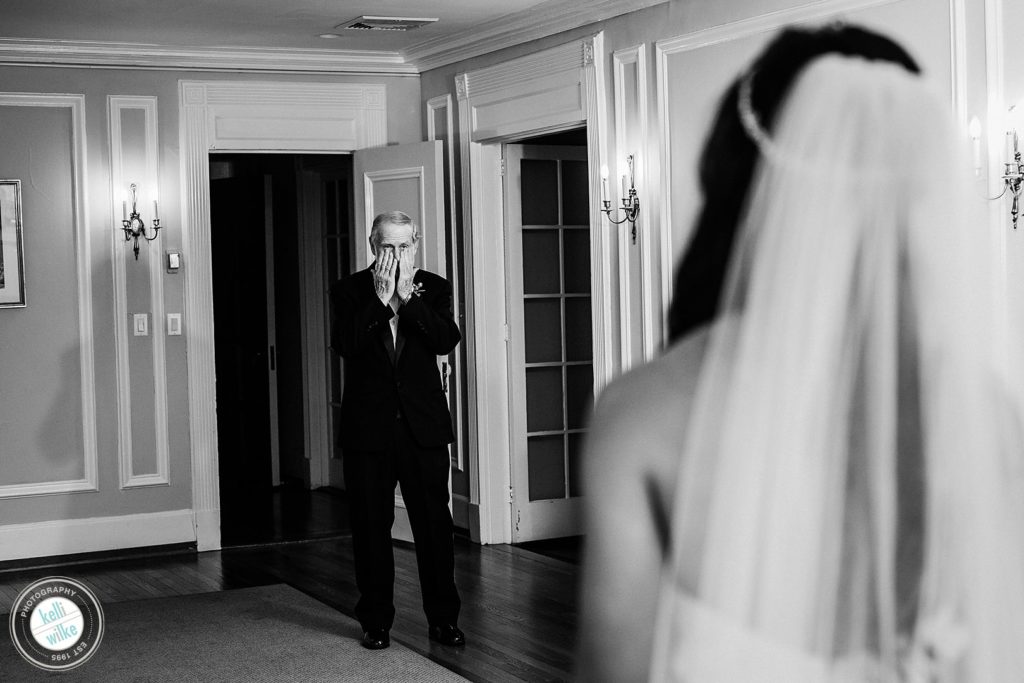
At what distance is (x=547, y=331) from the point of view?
6441 mm

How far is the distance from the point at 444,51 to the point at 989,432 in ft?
19.1

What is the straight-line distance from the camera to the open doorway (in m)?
8.29

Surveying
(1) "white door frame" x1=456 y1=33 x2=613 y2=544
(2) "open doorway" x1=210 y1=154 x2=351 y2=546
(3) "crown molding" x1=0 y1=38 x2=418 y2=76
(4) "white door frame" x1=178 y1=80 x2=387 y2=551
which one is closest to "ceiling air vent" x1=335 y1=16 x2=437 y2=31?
(1) "white door frame" x1=456 y1=33 x2=613 y2=544

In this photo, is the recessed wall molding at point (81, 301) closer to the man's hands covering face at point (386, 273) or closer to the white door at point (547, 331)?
the white door at point (547, 331)

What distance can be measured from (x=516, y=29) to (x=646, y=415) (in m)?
5.31

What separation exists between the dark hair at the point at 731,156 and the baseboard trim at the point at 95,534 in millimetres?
5779

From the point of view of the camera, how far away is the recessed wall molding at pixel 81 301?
6102 millimetres

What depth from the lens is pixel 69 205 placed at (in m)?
6.16

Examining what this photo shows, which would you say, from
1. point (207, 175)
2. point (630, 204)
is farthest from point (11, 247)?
point (630, 204)

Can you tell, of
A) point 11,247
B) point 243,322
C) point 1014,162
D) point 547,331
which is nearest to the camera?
point 1014,162

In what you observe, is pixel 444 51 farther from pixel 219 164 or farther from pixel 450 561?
pixel 450 561

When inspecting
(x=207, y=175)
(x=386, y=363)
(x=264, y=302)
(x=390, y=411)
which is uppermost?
(x=207, y=175)

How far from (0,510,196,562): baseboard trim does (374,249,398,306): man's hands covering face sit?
111 inches

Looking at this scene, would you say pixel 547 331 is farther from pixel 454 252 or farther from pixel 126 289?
pixel 126 289
